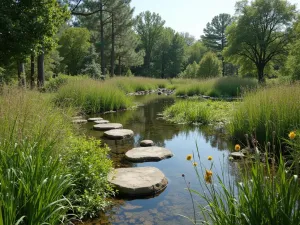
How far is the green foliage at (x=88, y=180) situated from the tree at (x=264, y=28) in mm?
24669

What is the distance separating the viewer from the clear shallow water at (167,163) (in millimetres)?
3350

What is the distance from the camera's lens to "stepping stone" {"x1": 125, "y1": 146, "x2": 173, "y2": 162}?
545 centimetres

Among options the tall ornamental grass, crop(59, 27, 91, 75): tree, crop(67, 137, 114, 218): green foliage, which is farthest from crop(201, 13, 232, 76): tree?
crop(67, 137, 114, 218): green foliage

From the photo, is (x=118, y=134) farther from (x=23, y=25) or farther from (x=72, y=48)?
(x=72, y=48)

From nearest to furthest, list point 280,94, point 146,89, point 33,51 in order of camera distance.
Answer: point 280,94, point 33,51, point 146,89

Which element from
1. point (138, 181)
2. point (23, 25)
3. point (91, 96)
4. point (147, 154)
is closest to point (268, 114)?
point (147, 154)

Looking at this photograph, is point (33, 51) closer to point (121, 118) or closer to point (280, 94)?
point (121, 118)

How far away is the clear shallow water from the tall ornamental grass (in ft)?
2.76

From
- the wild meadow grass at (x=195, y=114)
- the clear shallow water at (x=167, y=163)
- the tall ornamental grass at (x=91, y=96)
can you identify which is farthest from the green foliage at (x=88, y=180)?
the tall ornamental grass at (x=91, y=96)

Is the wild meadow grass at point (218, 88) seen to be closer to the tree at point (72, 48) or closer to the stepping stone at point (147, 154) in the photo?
the stepping stone at point (147, 154)

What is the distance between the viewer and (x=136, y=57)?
3503 cm

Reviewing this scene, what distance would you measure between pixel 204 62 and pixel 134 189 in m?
27.8

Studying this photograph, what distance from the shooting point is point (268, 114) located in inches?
233

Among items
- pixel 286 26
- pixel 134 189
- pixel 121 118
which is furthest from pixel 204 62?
pixel 134 189
